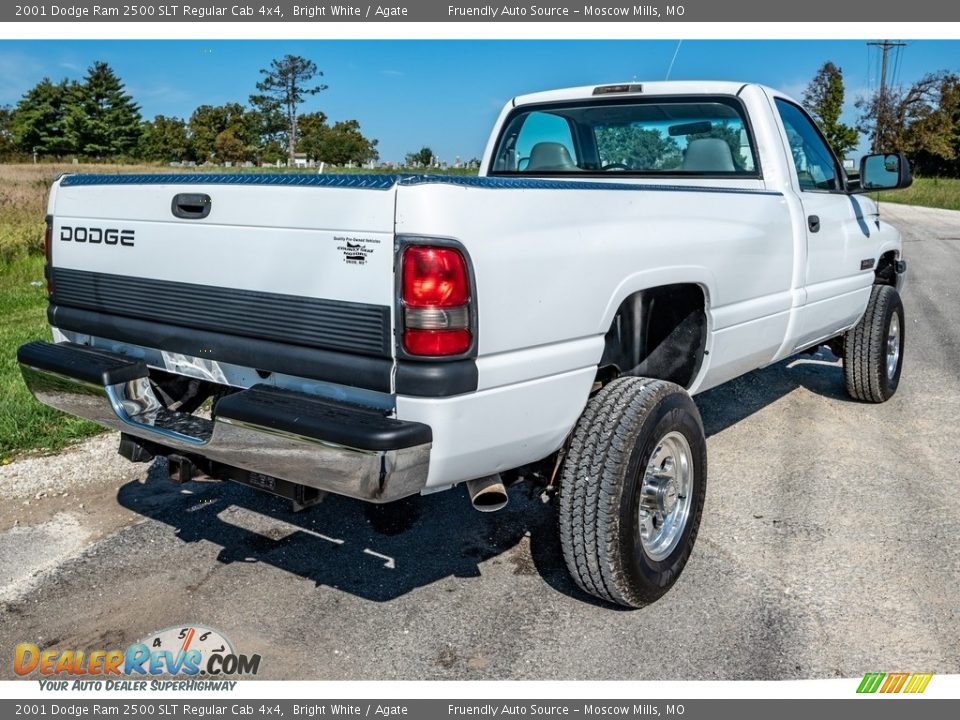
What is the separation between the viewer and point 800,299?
453 cm

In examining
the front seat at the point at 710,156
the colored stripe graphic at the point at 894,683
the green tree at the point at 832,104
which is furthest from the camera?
the green tree at the point at 832,104

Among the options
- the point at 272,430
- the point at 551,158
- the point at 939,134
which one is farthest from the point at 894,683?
the point at 939,134

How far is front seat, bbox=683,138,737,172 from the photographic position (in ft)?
15.2

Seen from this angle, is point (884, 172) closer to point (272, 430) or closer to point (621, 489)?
point (621, 489)

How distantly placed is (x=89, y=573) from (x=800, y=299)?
358 centimetres

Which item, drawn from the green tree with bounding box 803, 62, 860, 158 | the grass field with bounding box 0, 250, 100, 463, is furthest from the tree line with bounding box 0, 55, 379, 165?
the grass field with bounding box 0, 250, 100, 463

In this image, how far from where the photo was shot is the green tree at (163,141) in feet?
251

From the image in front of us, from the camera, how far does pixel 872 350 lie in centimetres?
591

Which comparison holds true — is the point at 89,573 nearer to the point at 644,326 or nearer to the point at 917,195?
the point at 644,326

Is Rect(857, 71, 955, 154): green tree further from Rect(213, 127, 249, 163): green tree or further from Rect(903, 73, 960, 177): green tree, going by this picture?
Rect(213, 127, 249, 163): green tree

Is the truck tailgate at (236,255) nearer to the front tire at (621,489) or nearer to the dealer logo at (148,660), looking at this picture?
the front tire at (621,489)

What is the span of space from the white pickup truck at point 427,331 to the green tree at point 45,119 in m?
77.2

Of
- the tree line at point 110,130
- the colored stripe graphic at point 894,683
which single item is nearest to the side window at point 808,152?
the colored stripe graphic at point 894,683

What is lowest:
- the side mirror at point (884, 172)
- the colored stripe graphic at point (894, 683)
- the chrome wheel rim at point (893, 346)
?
the colored stripe graphic at point (894, 683)
